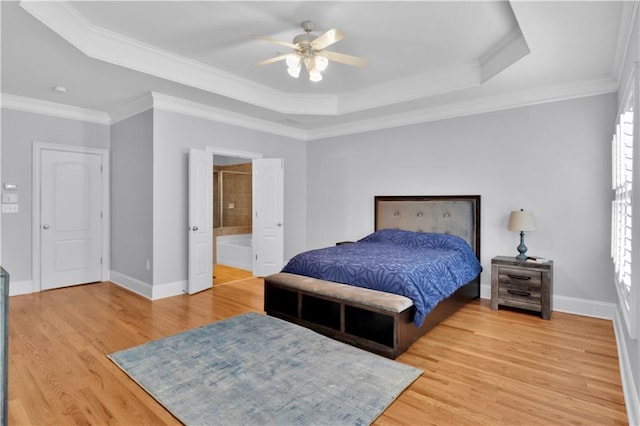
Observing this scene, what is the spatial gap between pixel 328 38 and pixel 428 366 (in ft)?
8.49

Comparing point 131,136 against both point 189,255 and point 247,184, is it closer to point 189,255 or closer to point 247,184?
point 189,255

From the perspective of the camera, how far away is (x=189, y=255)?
4539 mm

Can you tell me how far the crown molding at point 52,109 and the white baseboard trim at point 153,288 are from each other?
231 centimetres

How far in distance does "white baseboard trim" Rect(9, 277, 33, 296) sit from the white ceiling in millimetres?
2247

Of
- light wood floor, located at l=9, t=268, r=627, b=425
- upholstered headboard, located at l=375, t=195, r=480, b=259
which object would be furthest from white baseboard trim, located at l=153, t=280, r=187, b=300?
upholstered headboard, located at l=375, t=195, r=480, b=259

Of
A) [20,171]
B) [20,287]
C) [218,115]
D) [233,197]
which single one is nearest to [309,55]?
[218,115]

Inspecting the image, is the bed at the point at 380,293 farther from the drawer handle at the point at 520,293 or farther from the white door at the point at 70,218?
the white door at the point at 70,218

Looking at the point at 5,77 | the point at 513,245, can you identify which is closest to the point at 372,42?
the point at 513,245

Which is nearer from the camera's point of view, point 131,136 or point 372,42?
point 372,42

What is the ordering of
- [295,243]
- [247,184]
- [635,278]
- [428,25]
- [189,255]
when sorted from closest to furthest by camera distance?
[635,278] < [428,25] < [189,255] < [295,243] < [247,184]

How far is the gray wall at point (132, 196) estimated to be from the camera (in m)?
4.43

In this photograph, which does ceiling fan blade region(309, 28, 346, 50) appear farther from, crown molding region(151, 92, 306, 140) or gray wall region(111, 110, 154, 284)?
gray wall region(111, 110, 154, 284)

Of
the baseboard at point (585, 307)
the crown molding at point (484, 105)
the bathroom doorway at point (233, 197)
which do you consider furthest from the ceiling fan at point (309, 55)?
the bathroom doorway at point (233, 197)

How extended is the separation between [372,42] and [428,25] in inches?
21.7
